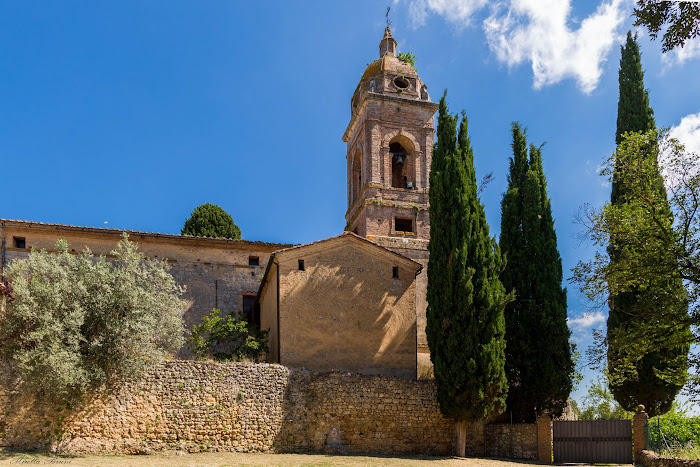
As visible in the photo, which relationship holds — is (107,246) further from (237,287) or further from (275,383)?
(275,383)

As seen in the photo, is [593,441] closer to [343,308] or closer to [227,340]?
[343,308]

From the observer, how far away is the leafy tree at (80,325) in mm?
17797

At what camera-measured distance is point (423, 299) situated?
29.4 m

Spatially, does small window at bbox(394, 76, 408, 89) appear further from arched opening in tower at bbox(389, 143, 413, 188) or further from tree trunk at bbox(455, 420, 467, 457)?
tree trunk at bbox(455, 420, 467, 457)

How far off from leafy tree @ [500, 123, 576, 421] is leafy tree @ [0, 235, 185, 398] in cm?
1164

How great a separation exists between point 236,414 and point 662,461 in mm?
12000

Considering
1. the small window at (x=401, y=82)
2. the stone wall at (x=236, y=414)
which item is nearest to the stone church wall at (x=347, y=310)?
the stone wall at (x=236, y=414)

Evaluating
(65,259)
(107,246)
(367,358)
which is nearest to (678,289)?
(367,358)

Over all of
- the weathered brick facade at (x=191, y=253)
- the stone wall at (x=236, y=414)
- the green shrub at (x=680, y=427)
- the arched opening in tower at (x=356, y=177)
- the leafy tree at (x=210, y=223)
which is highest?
the arched opening in tower at (x=356, y=177)

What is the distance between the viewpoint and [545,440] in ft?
68.4

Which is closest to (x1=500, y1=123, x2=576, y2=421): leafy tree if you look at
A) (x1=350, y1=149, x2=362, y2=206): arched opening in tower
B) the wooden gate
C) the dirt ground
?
the wooden gate

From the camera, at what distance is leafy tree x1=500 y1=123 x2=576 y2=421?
2269 cm

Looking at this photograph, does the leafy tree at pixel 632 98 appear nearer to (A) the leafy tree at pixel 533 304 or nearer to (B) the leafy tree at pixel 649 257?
(A) the leafy tree at pixel 533 304

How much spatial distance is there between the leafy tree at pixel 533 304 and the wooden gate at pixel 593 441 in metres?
1.54
